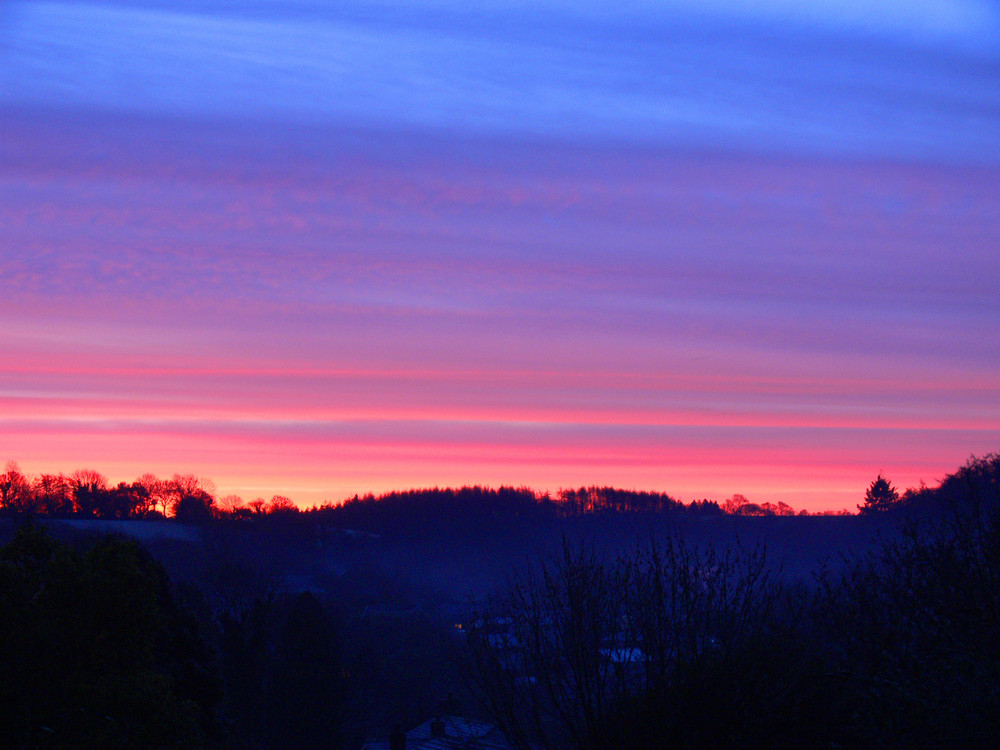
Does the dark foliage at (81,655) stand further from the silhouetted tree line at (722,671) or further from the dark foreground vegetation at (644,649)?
the silhouetted tree line at (722,671)

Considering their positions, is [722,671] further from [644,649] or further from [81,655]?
[81,655]

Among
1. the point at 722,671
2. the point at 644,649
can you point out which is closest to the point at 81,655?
the point at 644,649

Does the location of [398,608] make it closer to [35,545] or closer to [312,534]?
[312,534]

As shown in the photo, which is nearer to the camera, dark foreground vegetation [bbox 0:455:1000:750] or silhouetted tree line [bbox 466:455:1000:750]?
silhouetted tree line [bbox 466:455:1000:750]

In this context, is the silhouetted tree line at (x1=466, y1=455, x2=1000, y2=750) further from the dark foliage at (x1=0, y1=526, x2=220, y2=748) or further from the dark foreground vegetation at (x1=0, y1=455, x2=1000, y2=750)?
the dark foliage at (x1=0, y1=526, x2=220, y2=748)

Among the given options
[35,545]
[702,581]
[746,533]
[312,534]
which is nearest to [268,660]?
[35,545]

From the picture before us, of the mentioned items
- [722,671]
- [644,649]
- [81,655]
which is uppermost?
[81,655]

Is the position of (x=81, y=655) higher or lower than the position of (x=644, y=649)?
higher

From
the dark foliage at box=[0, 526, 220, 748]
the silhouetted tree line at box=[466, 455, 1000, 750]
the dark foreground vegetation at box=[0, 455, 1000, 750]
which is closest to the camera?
the silhouetted tree line at box=[466, 455, 1000, 750]

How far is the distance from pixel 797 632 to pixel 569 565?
3.66 meters

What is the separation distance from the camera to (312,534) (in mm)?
102312

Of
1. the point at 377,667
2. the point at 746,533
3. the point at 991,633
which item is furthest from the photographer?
the point at 746,533

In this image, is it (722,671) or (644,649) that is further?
(644,649)

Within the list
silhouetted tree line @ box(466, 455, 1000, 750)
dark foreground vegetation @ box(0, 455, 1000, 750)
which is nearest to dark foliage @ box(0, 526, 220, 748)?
dark foreground vegetation @ box(0, 455, 1000, 750)
